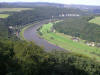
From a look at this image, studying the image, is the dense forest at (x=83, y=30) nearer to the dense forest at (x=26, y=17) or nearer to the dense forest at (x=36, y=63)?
the dense forest at (x=26, y=17)

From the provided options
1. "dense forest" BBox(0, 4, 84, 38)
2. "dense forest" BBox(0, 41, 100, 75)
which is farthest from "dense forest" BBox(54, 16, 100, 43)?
"dense forest" BBox(0, 41, 100, 75)

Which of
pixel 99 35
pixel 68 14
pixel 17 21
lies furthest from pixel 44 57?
pixel 68 14

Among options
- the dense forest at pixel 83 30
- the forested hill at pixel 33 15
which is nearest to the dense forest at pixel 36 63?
the dense forest at pixel 83 30

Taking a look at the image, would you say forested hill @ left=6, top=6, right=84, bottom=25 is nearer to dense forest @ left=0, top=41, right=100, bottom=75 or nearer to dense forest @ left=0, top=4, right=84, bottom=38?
dense forest @ left=0, top=4, right=84, bottom=38

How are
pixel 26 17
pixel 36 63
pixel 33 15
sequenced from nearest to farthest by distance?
pixel 36 63 < pixel 26 17 < pixel 33 15

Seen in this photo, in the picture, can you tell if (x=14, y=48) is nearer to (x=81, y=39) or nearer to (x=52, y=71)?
(x=52, y=71)

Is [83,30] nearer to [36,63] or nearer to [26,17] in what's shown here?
[26,17]

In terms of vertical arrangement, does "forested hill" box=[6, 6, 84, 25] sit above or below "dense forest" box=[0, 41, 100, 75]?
below

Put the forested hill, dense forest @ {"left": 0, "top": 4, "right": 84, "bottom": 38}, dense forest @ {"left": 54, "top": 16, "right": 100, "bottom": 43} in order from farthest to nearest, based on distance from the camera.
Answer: the forested hill
dense forest @ {"left": 0, "top": 4, "right": 84, "bottom": 38}
dense forest @ {"left": 54, "top": 16, "right": 100, "bottom": 43}

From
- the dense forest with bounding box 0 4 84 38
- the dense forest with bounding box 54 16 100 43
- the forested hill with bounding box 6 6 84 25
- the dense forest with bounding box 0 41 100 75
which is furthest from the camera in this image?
the forested hill with bounding box 6 6 84 25

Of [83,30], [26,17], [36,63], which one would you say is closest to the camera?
[36,63]

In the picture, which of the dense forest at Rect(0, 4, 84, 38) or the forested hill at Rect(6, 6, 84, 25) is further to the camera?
the forested hill at Rect(6, 6, 84, 25)

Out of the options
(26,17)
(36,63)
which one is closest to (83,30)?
(26,17)
